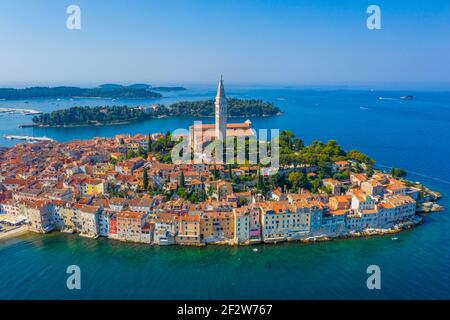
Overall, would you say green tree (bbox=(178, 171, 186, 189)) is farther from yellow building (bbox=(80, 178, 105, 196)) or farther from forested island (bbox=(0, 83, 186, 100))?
forested island (bbox=(0, 83, 186, 100))

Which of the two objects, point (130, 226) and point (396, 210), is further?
point (396, 210)

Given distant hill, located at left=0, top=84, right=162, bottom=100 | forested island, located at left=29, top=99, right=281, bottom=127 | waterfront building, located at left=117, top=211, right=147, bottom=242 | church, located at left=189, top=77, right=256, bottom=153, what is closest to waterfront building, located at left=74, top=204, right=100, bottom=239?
waterfront building, located at left=117, top=211, right=147, bottom=242

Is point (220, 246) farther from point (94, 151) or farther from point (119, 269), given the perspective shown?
point (94, 151)

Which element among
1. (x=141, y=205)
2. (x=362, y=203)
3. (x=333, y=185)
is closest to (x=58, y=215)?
(x=141, y=205)

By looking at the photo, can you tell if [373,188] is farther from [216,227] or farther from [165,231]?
[165,231]

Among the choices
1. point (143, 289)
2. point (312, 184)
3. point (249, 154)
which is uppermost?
point (249, 154)

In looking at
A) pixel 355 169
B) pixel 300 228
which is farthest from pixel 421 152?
pixel 300 228
